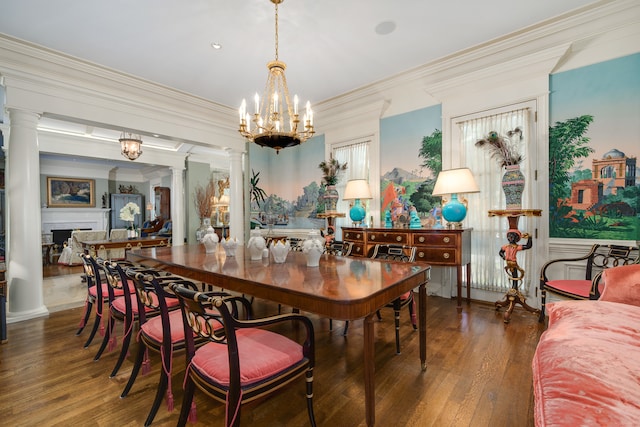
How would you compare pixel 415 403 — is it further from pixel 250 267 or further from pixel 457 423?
pixel 250 267

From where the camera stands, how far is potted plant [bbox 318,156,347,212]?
4.82 meters

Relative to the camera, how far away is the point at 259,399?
1342 millimetres

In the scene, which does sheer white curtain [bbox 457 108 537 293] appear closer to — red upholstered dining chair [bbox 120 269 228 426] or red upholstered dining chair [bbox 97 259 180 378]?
red upholstered dining chair [bbox 120 269 228 426]

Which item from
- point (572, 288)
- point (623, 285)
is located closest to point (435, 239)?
point (572, 288)

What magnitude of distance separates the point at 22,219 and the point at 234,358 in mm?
3863

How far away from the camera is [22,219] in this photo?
342cm

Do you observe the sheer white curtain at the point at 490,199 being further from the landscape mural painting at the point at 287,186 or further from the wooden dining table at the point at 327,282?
the landscape mural painting at the point at 287,186

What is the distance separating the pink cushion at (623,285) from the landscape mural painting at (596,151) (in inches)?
59.7

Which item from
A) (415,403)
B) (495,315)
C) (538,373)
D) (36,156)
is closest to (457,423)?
(415,403)

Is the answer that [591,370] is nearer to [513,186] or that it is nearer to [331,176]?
[513,186]

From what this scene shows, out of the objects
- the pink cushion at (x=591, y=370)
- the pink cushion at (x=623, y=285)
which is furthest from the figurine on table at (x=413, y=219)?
the pink cushion at (x=591, y=370)

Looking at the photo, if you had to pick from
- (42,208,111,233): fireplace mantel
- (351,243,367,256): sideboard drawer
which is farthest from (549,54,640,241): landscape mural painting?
(42,208,111,233): fireplace mantel

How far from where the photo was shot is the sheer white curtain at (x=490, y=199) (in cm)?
347

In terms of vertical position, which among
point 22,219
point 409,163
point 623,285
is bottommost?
point 623,285
